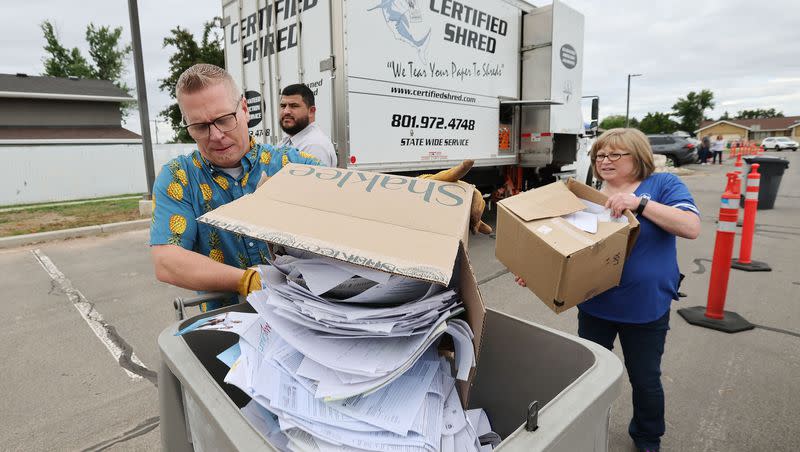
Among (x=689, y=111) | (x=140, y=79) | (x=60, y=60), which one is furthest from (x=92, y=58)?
(x=689, y=111)

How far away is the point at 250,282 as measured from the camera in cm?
138

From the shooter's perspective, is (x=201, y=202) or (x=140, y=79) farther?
(x=140, y=79)

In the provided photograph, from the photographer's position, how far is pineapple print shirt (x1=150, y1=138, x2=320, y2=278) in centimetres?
156

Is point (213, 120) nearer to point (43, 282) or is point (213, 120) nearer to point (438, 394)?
point (438, 394)

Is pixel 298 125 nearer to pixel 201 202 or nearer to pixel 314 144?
pixel 314 144

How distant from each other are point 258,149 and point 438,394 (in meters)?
1.31

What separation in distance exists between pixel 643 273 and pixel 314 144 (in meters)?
3.09

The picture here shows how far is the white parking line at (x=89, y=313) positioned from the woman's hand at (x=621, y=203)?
10.7 ft

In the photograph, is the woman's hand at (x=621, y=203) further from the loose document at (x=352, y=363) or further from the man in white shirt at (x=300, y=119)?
the man in white shirt at (x=300, y=119)

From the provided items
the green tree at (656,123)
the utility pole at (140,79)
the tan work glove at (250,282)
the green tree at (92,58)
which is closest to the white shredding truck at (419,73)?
the tan work glove at (250,282)

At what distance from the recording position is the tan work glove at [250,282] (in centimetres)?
137

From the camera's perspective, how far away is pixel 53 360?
3.43 m

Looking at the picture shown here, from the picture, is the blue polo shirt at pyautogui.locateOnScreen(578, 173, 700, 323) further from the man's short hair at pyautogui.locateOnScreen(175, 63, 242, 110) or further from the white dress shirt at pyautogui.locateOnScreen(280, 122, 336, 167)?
the white dress shirt at pyautogui.locateOnScreen(280, 122, 336, 167)

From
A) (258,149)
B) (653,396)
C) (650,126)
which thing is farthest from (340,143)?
(650,126)
